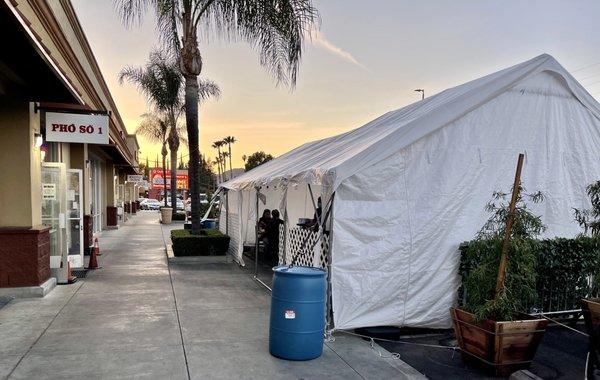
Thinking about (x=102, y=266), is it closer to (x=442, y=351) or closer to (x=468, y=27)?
(x=442, y=351)

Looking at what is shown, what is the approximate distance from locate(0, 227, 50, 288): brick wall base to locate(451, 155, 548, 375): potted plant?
6732mm

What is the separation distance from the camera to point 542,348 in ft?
19.3

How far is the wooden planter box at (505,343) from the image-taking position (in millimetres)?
4887

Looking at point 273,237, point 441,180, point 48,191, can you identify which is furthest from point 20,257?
point 441,180

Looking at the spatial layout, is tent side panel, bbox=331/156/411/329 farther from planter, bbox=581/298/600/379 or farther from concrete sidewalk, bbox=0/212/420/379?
planter, bbox=581/298/600/379

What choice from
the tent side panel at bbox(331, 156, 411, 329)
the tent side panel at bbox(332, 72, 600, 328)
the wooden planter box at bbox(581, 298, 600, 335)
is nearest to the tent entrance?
the tent side panel at bbox(331, 156, 411, 329)

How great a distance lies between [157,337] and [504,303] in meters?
4.09

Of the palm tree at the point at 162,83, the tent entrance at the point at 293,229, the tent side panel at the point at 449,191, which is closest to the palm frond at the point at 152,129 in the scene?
the palm tree at the point at 162,83

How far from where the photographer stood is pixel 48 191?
9305mm

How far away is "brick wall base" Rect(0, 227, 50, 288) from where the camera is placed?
7688 mm

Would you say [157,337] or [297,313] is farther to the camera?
[157,337]

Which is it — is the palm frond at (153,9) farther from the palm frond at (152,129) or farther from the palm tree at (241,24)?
the palm frond at (152,129)

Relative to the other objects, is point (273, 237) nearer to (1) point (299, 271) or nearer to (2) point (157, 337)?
(2) point (157, 337)

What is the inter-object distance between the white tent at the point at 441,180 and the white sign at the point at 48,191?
16.3 feet
